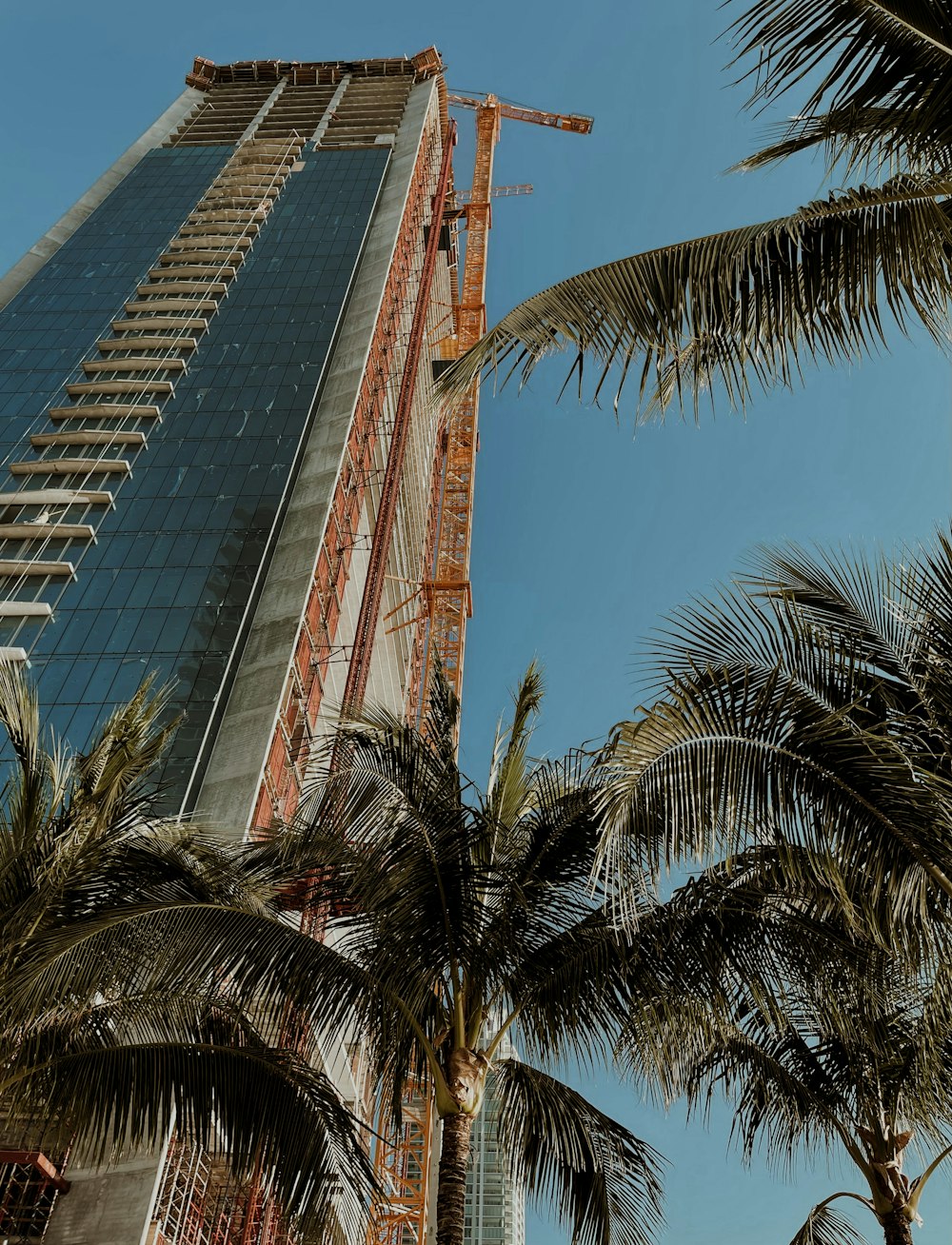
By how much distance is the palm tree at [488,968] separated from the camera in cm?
1083

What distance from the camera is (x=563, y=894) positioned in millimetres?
11547

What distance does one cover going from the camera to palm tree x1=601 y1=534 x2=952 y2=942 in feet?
25.4

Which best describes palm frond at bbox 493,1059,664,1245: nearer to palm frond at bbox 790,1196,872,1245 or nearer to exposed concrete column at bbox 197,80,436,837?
palm frond at bbox 790,1196,872,1245

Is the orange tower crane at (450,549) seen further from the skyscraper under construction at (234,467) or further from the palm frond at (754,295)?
the palm frond at (754,295)

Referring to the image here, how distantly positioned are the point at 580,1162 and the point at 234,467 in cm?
4059

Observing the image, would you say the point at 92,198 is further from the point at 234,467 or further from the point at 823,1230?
the point at 823,1230

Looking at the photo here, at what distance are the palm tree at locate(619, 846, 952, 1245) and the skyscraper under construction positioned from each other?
9034 millimetres

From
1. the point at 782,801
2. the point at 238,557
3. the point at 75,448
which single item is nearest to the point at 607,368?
the point at 782,801

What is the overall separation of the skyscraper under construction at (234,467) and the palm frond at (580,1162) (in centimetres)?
990

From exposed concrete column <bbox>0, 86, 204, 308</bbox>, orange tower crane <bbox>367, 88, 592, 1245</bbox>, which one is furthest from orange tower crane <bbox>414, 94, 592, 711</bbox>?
exposed concrete column <bbox>0, 86, 204, 308</bbox>

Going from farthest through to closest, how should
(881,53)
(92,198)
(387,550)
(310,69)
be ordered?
(310,69) < (92,198) < (387,550) < (881,53)

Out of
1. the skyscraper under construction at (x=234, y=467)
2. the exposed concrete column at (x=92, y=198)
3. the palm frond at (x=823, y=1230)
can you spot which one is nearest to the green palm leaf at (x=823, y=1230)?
the palm frond at (x=823, y=1230)

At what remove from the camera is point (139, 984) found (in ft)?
39.0

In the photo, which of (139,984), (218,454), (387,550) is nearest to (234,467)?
(218,454)
